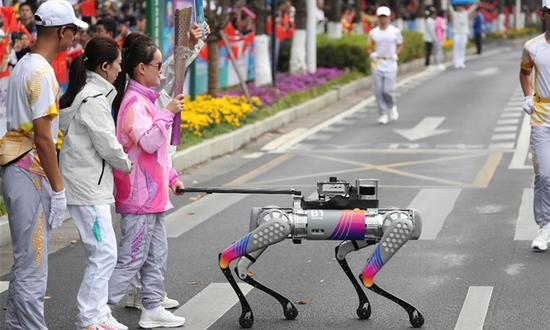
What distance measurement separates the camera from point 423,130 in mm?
19938

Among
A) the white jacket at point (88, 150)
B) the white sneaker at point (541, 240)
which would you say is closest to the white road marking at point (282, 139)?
the white sneaker at point (541, 240)

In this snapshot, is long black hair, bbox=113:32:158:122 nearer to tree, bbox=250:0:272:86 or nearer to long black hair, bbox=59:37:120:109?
long black hair, bbox=59:37:120:109

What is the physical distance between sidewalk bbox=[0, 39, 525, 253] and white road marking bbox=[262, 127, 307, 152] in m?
0.35

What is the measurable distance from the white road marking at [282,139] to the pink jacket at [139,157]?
10281mm

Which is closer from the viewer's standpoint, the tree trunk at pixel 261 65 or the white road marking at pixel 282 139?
the white road marking at pixel 282 139

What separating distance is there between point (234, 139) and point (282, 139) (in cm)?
133

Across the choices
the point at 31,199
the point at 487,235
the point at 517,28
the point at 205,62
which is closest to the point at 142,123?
the point at 31,199

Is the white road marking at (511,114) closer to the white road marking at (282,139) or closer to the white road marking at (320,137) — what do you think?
the white road marking at (282,139)

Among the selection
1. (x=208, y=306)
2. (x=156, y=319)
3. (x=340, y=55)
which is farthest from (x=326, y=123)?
(x=156, y=319)

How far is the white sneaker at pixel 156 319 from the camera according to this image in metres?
7.54

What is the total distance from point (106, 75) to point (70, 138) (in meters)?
0.41

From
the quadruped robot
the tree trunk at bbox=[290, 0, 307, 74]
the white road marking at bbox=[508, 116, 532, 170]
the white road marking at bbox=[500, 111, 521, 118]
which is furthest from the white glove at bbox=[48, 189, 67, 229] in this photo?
the tree trunk at bbox=[290, 0, 307, 74]

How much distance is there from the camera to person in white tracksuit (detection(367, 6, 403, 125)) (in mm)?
21141

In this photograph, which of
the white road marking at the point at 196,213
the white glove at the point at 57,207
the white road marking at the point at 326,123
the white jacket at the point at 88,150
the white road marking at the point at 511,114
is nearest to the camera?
the white glove at the point at 57,207
